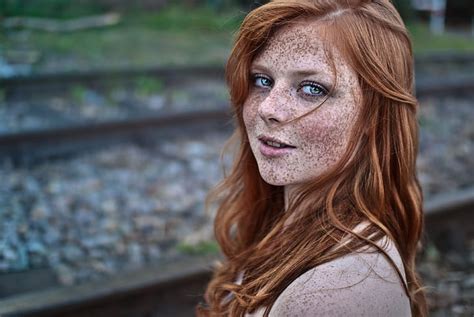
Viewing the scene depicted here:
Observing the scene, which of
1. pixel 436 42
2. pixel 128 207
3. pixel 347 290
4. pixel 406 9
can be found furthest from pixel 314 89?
pixel 406 9

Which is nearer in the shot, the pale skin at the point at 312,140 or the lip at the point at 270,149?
the pale skin at the point at 312,140

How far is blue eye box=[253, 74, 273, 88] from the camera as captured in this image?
1955 millimetres

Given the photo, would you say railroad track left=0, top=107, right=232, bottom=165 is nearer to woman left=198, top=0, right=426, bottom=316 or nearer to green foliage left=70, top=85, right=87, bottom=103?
green foliage left=70, top=85, right=87, bottom=103

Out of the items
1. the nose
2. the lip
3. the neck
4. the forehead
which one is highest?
the forehead

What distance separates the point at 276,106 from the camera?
1.85m

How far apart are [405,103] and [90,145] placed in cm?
459

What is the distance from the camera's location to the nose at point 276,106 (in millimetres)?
1844

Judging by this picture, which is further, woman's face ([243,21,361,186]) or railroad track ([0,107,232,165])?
railroad track ([0,107,232,165])

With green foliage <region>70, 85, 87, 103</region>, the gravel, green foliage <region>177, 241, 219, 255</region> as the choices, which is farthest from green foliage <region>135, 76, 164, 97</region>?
green foliage <region>177, 241, 219, 255</region>

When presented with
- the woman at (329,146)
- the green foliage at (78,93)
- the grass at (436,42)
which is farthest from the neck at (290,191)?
the grass at (436,42)

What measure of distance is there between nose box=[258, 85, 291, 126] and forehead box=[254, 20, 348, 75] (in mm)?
66

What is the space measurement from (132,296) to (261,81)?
1.76 m

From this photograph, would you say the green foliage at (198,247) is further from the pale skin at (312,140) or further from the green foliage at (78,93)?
the green foliage at (78,93)

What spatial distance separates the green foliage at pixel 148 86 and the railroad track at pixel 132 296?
4.59m
